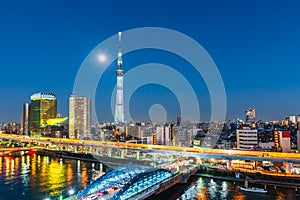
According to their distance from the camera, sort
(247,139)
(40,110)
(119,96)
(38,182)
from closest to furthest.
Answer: (38,182)
(247,139)
(119,96)
(40,110)

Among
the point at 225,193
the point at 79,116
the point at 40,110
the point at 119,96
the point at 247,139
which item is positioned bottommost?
the point at 225,193

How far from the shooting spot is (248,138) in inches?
443

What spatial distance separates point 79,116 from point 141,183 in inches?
861

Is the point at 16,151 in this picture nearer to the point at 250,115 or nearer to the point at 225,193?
the point at 225,193

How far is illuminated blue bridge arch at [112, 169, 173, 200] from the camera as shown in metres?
4.42

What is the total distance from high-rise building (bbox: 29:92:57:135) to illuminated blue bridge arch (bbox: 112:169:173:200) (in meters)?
22.3

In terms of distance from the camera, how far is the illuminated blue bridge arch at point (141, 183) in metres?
4.42

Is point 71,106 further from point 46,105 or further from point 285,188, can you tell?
point 285,188

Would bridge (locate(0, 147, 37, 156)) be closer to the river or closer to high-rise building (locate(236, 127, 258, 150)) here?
the river

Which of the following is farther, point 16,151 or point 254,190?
point 16,151

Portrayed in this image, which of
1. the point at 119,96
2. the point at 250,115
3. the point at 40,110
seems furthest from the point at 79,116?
the point at 250,115

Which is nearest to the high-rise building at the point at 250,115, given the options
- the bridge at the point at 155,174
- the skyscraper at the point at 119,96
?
the skyscraper at the point at 119,96

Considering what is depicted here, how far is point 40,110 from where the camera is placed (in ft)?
86.3

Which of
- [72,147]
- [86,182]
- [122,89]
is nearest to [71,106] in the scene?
[122,89]
